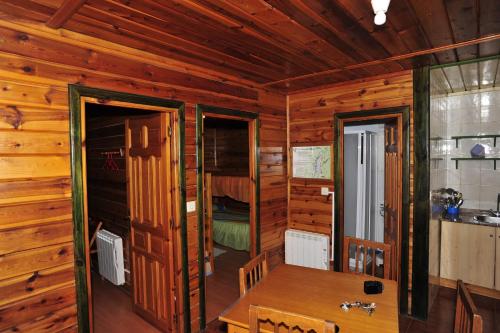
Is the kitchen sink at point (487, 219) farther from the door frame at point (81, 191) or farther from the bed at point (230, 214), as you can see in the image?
the door frame at point (81, 191)

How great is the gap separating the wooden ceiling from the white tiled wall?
5.05 feet

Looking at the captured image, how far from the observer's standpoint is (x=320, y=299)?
76.6 inches

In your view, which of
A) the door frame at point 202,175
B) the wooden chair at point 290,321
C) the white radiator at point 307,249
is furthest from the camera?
the white radiator at point 307,249

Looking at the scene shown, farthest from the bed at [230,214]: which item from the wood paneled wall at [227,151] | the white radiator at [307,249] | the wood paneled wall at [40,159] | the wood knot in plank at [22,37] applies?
the wood knot in plank at [22,37]

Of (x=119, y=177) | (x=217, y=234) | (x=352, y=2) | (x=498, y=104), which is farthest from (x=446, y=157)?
(x=119, y=177)

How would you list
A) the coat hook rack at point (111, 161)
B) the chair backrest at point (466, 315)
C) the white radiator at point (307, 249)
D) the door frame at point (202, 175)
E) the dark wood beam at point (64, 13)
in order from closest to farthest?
the chair backrest at point (466, 315)
the dark wood beam at point (64, 13)
the door frame at point (202, 175)
the white radiator at point (307, 249)
the coat hook rack at point (111, 161)

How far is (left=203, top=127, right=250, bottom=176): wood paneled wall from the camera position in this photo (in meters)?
5.59

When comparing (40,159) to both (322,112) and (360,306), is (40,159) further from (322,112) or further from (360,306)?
(322,112)

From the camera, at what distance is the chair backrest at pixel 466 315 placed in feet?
4.09

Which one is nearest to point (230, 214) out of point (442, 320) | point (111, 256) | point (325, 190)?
point (111, 256)

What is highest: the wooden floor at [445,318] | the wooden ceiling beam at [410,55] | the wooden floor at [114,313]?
the wooden ceiling beam at [410,55]

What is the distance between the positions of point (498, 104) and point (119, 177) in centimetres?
496

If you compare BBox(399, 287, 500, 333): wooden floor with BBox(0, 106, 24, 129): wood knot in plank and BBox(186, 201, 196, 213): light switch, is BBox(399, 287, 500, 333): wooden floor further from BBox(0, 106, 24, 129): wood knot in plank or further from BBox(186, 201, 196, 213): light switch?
BBox(0, 106, 24, 129): wood knot in plank

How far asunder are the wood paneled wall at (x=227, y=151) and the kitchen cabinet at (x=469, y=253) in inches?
125
